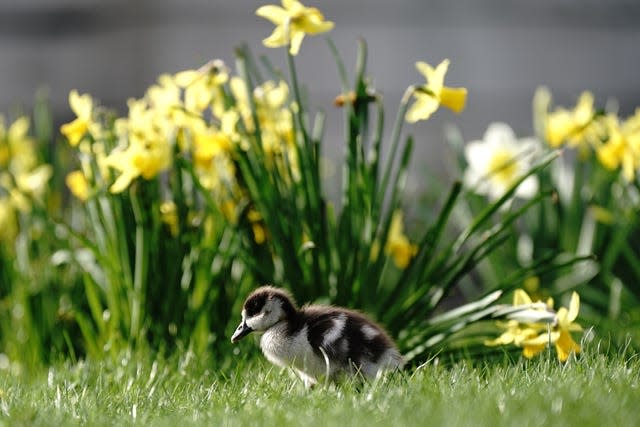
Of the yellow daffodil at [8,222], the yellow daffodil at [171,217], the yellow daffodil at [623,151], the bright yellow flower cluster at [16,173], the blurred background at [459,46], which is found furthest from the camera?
the blurred background at [459,46]

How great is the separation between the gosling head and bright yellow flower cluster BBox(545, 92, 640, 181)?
1.45 metres

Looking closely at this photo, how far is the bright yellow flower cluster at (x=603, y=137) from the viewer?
14.6ft

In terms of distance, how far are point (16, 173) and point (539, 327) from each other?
2613 mm

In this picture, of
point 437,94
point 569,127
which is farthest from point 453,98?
point 569,127

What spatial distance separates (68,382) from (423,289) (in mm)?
1189

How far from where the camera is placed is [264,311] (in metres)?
3.15

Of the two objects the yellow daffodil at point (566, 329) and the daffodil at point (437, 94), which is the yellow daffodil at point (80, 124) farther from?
the yellow daffodil at point (566, 329)

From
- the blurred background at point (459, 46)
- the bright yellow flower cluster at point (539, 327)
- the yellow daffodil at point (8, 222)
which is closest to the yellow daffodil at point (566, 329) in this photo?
the bright yellow flower cluster at point (539, 327)

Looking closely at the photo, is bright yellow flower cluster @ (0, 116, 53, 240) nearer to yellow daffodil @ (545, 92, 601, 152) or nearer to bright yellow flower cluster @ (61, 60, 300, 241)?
bright yellow flower cluster @ (61, 60, 300, 241)

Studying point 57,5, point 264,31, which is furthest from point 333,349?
point 57,5

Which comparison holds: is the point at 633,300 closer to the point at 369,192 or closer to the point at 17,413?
the point at 369,192

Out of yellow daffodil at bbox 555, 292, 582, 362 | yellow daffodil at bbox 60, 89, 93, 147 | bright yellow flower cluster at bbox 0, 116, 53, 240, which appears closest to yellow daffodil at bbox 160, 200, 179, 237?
yellow daffodil at bbox 60, 89, 93, 147

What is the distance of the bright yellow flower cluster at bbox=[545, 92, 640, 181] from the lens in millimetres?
4461

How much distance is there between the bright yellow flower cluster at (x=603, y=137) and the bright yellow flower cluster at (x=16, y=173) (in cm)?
214
